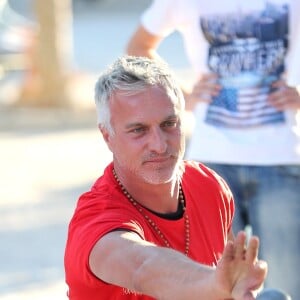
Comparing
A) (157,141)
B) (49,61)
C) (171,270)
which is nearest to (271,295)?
(171,270)

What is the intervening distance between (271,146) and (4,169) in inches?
249

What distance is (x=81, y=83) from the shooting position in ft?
51.8

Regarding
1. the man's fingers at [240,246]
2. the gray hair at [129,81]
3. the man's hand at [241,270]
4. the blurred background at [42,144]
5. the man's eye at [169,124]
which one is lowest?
the blurred background at [42,144]

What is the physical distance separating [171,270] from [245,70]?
179cm

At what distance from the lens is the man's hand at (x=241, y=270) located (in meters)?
2.66

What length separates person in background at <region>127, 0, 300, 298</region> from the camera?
4.66 meters

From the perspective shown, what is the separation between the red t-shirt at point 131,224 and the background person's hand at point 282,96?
0.78m

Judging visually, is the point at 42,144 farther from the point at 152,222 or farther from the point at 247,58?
the point at 152,222

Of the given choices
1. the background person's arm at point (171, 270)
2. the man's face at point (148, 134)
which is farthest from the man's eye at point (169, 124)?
the background person's arm at point (171, 270)

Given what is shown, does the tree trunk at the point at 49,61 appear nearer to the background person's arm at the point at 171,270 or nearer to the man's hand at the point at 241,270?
the background person's arm at the point at 171,270

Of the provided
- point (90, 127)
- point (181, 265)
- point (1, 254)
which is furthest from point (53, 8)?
point (181, 265)

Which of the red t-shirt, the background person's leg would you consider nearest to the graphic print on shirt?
the red t-shirt

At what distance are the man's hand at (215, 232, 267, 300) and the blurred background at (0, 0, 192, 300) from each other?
4.37 m

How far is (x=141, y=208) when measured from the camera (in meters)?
3.58
